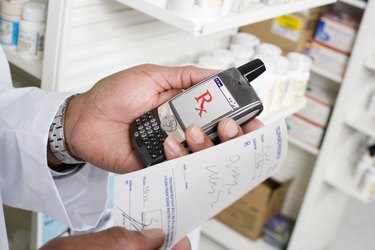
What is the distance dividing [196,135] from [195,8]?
49 centimetres

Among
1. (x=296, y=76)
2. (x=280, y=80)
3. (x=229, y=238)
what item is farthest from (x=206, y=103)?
(x=229, y=238)

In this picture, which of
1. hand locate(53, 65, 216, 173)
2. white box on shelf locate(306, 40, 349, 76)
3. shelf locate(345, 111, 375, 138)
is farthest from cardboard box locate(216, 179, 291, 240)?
hand locate(53, 65, 216, 173)

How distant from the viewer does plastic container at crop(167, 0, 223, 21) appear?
Result: 141 centimetres

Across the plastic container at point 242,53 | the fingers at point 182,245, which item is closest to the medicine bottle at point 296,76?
the plastic container at point 242,53

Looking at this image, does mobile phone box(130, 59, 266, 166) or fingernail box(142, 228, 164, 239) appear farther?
mobile phone box(130, 59, 266, 166)

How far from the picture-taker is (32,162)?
1.21 meters

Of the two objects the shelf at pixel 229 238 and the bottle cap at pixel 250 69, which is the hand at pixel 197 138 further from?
the shelf at pixel 229 238

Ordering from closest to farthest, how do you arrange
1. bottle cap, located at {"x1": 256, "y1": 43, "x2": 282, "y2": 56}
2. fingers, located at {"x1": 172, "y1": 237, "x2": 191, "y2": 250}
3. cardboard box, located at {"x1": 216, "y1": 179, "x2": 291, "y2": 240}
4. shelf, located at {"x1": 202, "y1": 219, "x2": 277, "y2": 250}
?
fingers, located at {"x1": 172, "y1": 237, "x2": 191, "y2": 250}
bottle cap, located at {"x1": 256, "y1": 43, "x2": 282, "y2": 56}
cardboard box, located at {"x1": 216, "y1": 179, "x2": 291, "y2": 240}
shelf, located at {"x1": 202, "y1": 219, "x2": 277, "y2": 250}

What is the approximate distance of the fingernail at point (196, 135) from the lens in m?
1.02

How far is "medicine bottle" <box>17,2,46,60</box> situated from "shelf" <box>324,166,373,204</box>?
1473mm

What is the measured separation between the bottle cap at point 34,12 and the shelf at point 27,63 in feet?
0.35

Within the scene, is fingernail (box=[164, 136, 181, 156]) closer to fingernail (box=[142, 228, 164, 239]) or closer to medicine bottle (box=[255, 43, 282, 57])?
fingernail (box=[142, 228, 164, 239])

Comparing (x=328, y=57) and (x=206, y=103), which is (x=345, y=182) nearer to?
(x=328, y=57)

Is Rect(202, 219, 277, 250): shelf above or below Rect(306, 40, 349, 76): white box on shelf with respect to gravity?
below
